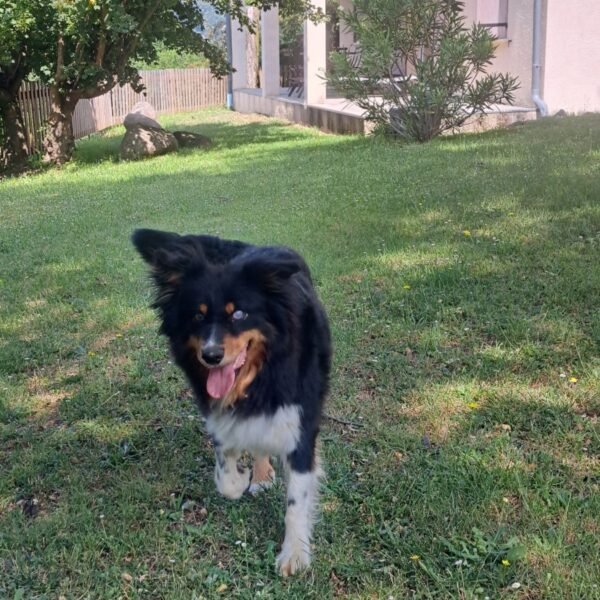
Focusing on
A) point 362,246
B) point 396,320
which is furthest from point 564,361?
point 362,246

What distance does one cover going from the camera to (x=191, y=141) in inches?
651

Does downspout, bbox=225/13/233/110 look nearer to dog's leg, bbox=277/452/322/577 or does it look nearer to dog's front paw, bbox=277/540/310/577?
dog's leg, bbox=277/452/322/577

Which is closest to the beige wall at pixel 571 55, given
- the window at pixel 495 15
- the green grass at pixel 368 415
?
the window at pixel 495 15

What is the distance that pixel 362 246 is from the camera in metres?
6.85

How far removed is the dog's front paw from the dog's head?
2.09ft

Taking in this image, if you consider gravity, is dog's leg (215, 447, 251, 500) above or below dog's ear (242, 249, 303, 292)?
below

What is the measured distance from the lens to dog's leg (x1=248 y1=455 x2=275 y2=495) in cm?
341

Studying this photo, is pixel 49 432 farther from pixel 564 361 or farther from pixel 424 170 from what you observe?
pixel 424 170

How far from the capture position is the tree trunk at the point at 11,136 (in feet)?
50.9

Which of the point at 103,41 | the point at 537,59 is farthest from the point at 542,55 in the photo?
the point at 103,41

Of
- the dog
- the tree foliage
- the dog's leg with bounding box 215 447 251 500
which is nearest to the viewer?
the dog

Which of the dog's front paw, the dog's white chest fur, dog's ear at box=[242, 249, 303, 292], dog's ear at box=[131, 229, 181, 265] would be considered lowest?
the dog's front paw

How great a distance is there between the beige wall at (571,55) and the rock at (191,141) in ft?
24.0

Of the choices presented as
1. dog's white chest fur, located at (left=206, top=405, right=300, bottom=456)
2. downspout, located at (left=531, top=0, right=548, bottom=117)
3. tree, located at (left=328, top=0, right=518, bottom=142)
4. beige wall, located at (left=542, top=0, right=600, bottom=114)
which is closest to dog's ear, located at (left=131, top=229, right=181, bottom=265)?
dog's white chest fur, located at (left=206, top=405, right=300, bottom=456)
